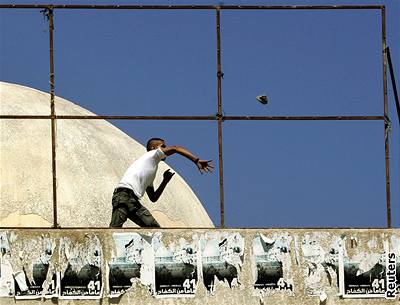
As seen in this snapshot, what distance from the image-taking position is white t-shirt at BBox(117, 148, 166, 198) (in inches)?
409

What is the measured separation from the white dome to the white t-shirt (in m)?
5.38

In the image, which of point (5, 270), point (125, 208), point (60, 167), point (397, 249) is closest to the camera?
point (5, 270)

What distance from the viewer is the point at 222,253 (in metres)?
9.98

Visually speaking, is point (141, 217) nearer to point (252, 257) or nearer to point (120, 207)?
point (120, 207)

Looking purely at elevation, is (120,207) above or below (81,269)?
above

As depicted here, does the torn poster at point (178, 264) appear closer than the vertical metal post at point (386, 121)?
Yes

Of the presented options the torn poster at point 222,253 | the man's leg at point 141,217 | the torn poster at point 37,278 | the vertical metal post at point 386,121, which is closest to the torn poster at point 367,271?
the vertical metal post at point 386,121

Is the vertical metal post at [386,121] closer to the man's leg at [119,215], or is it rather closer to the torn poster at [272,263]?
the torn poster at [272,263]

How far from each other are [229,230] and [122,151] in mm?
8056

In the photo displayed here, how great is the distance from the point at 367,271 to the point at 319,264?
0.33 metres

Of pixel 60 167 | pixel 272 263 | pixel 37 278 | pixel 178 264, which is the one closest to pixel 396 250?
pixel 272 263

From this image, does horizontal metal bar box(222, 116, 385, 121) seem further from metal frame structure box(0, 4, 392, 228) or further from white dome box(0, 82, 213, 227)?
white dome box(0, 82, 213, 227)

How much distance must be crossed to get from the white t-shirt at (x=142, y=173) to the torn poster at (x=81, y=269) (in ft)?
2.09

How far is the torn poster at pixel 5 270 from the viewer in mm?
9867
